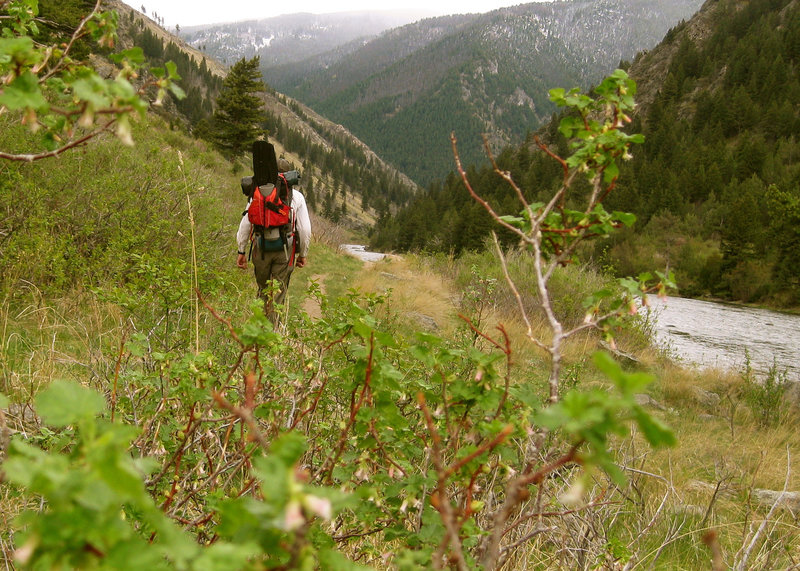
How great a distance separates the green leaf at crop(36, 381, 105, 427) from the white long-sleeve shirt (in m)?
4.77

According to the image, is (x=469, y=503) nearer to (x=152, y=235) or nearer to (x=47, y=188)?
(x=152, y=235)

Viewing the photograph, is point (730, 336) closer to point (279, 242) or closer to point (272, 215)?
point (279, 242)

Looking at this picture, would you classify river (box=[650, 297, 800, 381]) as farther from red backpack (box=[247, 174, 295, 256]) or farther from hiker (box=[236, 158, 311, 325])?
red backpack (box=[247, 174, 295, 256])

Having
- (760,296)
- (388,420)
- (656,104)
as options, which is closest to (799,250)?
(760,296)

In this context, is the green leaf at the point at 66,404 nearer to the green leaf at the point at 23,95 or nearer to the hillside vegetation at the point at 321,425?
the hillside vegetation at the point at 321,425

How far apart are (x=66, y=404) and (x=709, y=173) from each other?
50193mm

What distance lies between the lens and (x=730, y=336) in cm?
1555

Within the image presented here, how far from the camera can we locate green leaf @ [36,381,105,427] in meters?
0.61

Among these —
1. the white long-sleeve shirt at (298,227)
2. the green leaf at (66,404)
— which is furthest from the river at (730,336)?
the green leaf at (66,404)

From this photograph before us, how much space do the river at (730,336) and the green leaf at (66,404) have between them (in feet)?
35.4

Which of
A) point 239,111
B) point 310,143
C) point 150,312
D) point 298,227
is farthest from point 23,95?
point 310,143

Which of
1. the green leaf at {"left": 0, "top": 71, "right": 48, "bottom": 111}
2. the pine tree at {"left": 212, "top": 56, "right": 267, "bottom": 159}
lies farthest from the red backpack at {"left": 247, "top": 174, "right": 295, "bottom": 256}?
the pine tree at {"left": 212, "top": 56, "right": 267, "bottom": 159}

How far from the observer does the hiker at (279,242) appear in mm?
5301

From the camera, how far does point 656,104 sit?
57625 mm
